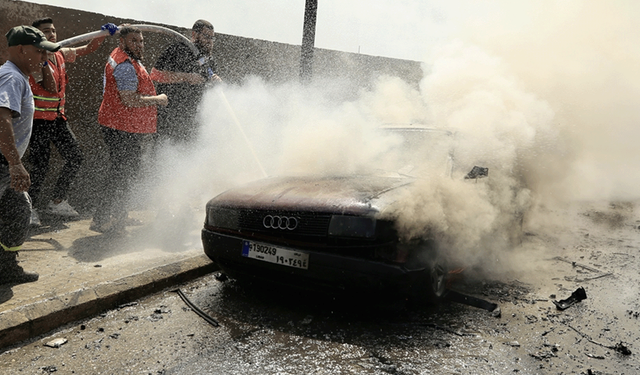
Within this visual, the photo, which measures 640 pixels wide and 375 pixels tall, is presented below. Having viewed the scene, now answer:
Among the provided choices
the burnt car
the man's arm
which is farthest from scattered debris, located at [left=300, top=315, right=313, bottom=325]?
the man's arm

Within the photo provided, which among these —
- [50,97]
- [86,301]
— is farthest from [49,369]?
[50,97]

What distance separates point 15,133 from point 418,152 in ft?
11.3

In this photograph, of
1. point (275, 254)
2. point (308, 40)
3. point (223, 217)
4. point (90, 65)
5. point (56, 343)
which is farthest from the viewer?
point (308, 40)

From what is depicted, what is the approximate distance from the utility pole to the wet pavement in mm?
3769

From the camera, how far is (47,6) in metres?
6.51

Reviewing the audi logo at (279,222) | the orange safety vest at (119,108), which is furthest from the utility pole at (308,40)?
the audi logo at (279,222)

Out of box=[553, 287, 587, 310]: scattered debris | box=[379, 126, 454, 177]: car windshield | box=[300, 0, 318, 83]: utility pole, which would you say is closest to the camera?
box=[553, 287, 587, 310]: scattered debris

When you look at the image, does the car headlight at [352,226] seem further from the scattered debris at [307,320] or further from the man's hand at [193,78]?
the man's hand at [193,78]

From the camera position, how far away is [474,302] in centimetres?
395

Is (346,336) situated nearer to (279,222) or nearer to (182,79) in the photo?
(279,222)

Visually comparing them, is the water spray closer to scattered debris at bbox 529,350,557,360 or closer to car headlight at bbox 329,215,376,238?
car headlight at bbox 329,215,376,238

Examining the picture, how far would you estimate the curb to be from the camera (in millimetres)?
3074

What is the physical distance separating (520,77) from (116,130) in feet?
19.3

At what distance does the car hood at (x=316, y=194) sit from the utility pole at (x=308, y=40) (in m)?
4.62
